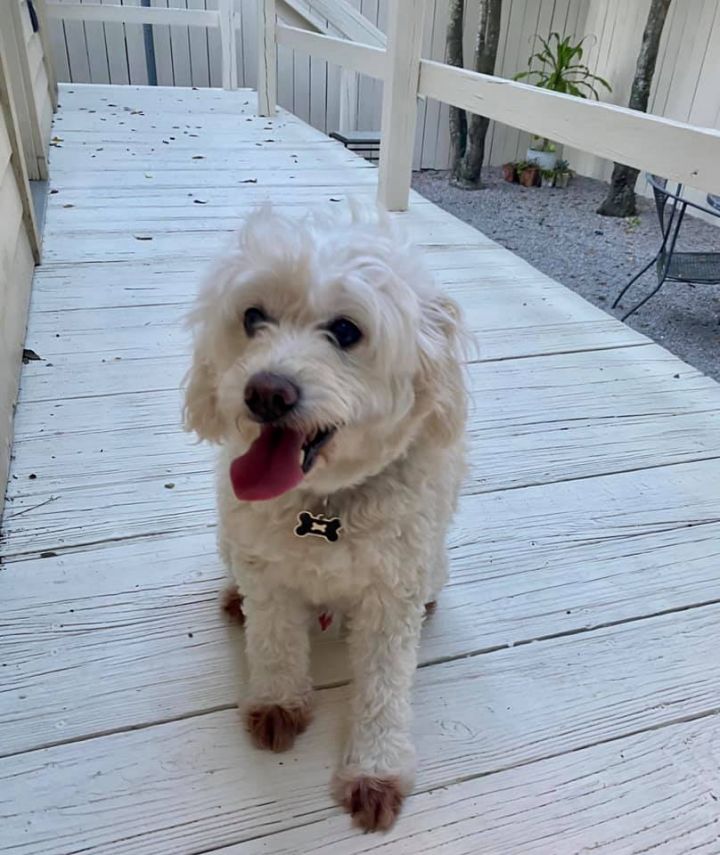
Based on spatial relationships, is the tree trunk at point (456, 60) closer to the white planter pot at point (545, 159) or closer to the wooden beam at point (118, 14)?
the white planter pot at point (545, 159)

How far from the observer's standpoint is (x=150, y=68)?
6.87 metres

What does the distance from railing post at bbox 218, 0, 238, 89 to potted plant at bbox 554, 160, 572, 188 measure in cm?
323

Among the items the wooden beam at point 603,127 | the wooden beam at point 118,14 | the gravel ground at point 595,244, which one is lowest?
the gravel ground at point 595,244

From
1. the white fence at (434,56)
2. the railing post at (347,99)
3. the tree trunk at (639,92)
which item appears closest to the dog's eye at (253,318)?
the tree trunk at (639,92)

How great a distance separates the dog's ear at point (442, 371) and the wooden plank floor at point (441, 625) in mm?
461

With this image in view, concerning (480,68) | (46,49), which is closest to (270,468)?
(46,49)

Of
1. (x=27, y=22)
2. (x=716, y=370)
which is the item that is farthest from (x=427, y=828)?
(x=27, y=22)

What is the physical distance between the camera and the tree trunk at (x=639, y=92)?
219 inches

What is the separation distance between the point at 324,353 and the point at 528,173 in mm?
7109

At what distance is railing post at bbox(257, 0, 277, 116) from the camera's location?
201 inches

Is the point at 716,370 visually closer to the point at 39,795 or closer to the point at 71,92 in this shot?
the point at 39,795

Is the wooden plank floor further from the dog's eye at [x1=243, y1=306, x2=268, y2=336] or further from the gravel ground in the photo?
the gravel ground

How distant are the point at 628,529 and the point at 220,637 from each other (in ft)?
2.97

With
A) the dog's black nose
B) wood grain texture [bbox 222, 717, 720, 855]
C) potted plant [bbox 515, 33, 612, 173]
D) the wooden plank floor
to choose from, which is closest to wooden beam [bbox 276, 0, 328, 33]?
potted plant [bbox 515, 33, 612, 173]
